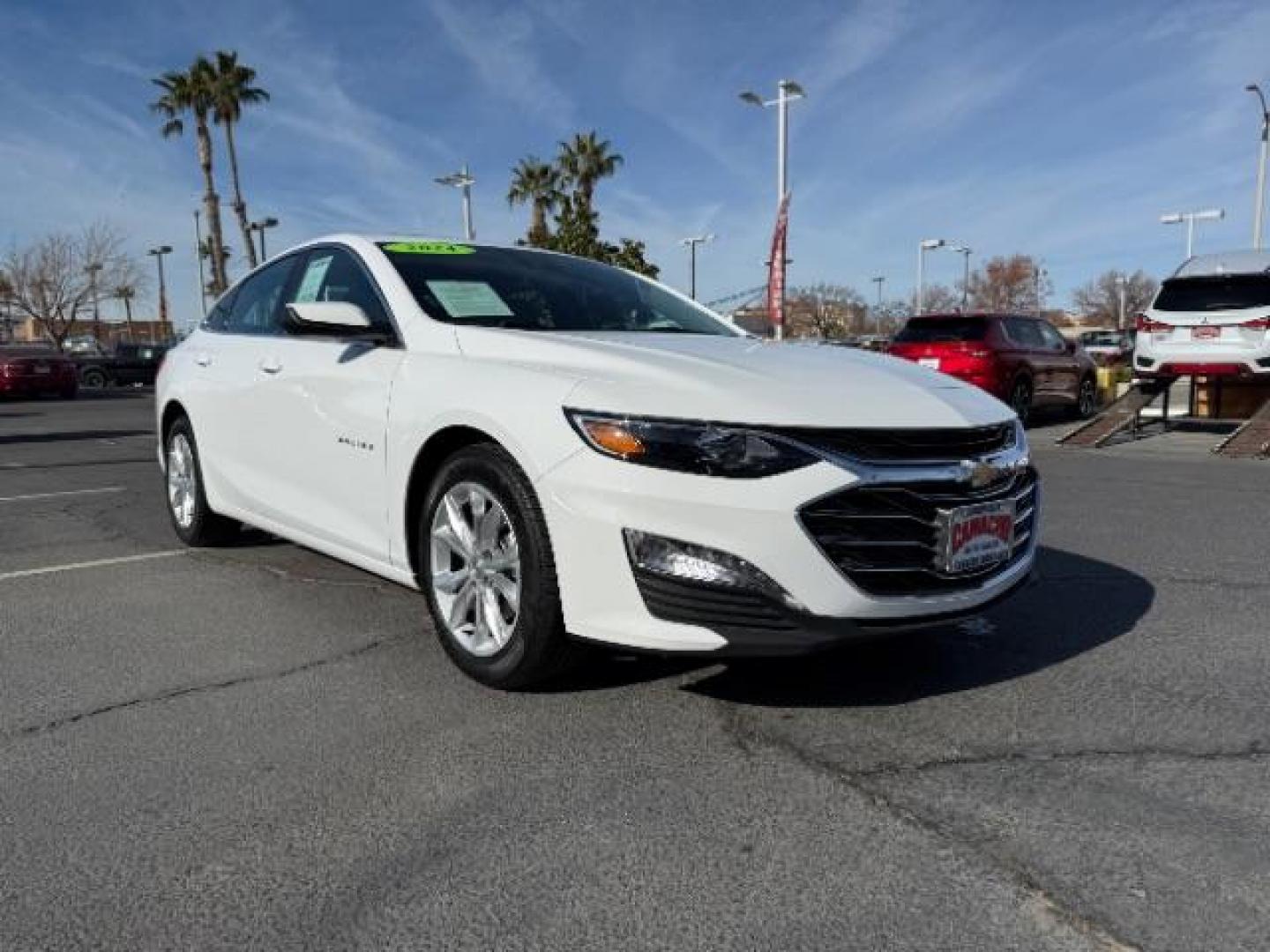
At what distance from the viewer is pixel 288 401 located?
4277 millimetres

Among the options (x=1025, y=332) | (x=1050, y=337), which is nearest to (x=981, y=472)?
(x=1025, y=332)

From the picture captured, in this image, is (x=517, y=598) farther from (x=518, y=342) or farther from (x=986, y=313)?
(x=986, y=313)

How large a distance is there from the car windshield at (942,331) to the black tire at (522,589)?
38.1 ft

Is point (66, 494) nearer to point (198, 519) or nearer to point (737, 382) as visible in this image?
point (198, 519)

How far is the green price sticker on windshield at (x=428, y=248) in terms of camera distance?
415 cm

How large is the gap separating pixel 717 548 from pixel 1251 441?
10.2m

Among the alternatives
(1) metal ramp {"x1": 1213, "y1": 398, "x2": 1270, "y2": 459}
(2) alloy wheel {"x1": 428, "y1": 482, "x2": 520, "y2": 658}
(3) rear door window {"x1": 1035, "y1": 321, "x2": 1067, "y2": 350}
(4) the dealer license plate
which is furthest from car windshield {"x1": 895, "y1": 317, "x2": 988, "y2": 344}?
(2) alloy wheel {"x1": 428, "y1": 482, "x2": 520, "y2": 658}

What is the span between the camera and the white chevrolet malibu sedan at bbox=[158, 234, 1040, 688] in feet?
9.01

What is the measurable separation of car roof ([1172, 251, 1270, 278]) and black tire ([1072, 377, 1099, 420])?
3.45 m

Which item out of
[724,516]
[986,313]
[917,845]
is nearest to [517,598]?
[724,516]

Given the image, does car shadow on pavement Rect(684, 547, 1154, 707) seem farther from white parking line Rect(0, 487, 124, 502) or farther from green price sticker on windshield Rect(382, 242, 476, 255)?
white parking line Rect(0, 487, 124, 502)

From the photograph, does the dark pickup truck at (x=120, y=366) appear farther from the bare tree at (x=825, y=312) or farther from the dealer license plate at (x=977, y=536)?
the bare tree at (x=825, y=312)

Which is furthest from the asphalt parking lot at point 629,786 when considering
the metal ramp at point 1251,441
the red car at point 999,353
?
the red car at point 999,353

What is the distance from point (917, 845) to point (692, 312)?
289cm
